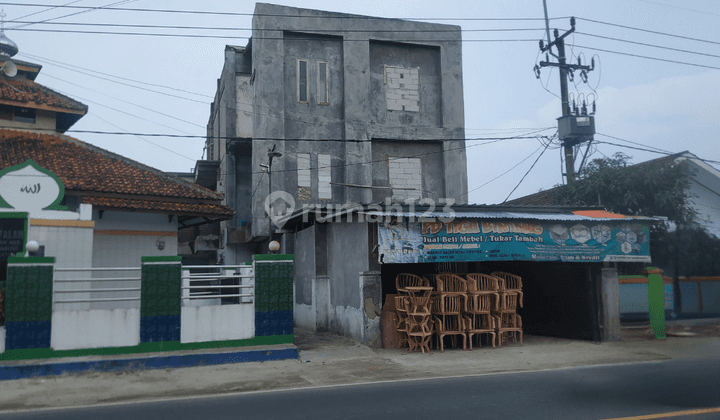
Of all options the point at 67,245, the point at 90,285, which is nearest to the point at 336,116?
the point at 90,285

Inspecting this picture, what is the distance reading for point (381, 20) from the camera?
78.8 ft

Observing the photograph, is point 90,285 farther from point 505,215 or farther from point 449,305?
point 505,215

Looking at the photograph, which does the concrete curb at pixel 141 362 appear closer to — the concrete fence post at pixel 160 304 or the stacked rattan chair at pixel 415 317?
the concrete fence post at pixel 160 304

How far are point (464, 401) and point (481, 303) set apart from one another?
6281mm

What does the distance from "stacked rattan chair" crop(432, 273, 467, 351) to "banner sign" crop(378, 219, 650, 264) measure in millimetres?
584

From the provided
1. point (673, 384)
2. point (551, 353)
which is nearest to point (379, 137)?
point (551, 353)

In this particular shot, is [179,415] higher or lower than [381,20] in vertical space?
lower

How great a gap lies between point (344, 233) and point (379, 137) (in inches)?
349

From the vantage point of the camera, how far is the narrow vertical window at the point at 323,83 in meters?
23.3

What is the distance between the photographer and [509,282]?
586 inches

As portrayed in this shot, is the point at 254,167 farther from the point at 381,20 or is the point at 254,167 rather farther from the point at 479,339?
the point at 479,339

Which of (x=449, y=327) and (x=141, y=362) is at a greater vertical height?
(x=449, y=327)

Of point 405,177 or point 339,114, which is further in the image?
point 405,177

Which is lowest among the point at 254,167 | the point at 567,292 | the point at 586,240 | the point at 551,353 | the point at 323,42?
the point at 551,353
